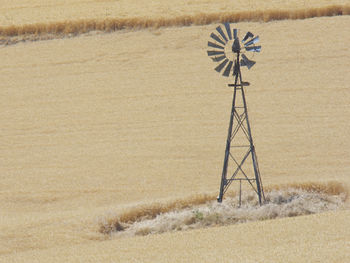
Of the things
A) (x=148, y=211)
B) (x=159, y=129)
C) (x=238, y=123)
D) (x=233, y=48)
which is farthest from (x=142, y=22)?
(x=148, y=211)

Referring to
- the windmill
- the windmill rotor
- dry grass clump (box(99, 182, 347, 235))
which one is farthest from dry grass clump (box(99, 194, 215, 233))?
the windmill rotor

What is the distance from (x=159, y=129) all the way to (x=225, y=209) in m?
7.76

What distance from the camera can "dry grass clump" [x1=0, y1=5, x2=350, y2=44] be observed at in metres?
31.7

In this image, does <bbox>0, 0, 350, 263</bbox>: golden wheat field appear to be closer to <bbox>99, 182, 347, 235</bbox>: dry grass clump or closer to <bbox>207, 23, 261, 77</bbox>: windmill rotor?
<bbox>99, 182, 347, 235</bbox>: dry grass clump

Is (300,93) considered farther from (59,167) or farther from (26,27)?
(26,27)

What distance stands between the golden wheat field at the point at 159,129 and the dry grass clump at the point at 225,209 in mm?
44

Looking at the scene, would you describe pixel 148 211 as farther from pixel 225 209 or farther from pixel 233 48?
pixel 233 48

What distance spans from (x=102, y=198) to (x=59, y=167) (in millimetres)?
2972

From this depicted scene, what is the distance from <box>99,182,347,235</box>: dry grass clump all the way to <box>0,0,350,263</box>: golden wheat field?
44 millimetres

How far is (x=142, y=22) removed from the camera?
32.5 m

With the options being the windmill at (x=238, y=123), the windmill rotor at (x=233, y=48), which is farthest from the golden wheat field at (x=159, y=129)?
the windmill rotor at (x=233, y=48)

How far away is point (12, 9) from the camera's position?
3775cm

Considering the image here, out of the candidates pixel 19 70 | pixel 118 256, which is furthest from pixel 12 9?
pixel 118 256

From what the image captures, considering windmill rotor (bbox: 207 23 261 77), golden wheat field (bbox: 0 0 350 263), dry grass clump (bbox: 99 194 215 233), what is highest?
windmill rotor (bbox: 207 23 261 77)
